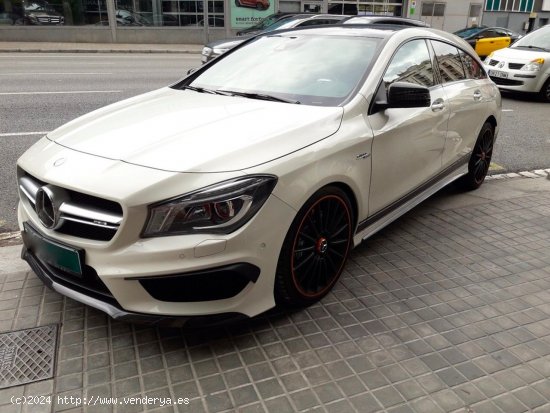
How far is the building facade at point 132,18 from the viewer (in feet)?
67.3

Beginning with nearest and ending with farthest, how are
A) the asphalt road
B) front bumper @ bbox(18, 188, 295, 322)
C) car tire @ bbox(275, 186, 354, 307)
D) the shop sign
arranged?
front bumper @ bbox(18, 188, 295, 322) < car tire @ bbox(275, 186, 354, 307) < the asphalt road < the shop sign

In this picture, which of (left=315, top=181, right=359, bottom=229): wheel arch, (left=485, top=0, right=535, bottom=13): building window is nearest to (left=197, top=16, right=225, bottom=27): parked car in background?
(left=485, top=0, right=535, bottom=13): building window

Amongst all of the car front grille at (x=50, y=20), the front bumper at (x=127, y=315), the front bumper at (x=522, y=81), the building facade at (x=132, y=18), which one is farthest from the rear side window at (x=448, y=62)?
the car front grille at (x=50, y=20)

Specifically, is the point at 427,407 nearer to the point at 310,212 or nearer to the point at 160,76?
the point at 310,212

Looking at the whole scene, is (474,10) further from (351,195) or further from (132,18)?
(351,195)

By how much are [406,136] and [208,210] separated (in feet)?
6.16

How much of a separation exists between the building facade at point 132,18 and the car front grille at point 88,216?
21403 mm

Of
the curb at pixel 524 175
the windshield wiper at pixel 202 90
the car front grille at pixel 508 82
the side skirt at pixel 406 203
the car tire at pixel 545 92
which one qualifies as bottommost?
the curb at pixel 524 175

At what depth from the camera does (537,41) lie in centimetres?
1150

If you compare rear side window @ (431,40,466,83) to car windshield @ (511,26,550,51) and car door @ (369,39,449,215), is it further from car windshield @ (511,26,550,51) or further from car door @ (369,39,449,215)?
car windshield @ (511,26,550,51)

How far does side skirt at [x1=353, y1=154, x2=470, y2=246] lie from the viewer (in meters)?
3.47

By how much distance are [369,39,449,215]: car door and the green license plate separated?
1901 millimetres

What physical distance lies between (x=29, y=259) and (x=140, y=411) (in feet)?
3.87

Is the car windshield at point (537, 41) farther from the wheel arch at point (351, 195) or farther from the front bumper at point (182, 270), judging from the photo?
the front bumper at point (182, 270)
